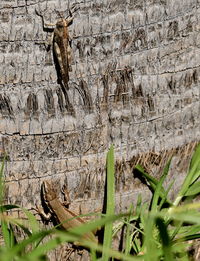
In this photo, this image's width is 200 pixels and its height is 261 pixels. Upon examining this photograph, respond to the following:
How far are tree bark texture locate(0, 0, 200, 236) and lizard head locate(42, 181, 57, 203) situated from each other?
0.13 ft

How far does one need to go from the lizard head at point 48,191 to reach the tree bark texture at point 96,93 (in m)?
0.04

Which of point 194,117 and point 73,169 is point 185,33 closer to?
point 194,117

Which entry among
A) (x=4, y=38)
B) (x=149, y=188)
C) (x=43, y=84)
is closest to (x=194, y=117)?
(x=149, y=188)

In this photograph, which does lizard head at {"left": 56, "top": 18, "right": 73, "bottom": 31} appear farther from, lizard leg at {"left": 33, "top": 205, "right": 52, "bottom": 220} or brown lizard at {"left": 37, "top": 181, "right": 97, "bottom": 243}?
lizard leg at {"left": 33, "top": 205, "right": 52, "bottom": 220}

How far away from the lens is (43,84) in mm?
2945

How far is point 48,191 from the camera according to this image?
9.93 ft

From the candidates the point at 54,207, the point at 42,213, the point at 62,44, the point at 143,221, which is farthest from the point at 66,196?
the point at 62,44

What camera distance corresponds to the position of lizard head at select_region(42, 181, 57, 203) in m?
2.99

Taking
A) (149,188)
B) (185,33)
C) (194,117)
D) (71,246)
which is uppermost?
(185,33)

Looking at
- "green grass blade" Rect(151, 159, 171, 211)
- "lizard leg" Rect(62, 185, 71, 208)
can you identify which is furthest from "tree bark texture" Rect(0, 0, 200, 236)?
"green grass blade" Rect(151, 159, 171, 211)

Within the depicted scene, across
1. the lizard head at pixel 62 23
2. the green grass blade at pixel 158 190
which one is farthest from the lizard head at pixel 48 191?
the lizard head at pixel 62 23

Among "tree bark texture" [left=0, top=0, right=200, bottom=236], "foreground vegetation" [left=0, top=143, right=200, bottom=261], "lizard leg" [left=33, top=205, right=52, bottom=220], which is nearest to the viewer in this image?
"foreground vegetation" [left=0, top=143, right=200, bottom=261]

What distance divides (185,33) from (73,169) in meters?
0.92

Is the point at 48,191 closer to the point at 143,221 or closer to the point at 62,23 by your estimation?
the point at 143,221
